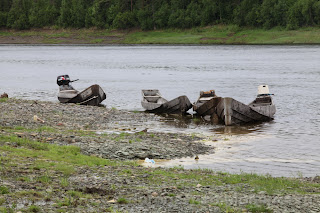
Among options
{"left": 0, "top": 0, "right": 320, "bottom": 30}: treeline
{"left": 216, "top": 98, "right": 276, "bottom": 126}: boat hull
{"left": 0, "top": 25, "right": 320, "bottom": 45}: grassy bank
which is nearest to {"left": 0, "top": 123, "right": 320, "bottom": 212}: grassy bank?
{"left": 216, "top": 98, "right": 276, "bottom": 126}: boat hull

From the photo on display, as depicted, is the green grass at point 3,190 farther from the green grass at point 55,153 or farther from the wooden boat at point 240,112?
the wooden boat at point 240,112

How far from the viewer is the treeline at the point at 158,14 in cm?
12794

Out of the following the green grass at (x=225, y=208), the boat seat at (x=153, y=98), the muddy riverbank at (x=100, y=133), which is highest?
the green grass at (x=225, y=208)

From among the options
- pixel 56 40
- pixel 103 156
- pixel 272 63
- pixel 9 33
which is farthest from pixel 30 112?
pixel 9 33

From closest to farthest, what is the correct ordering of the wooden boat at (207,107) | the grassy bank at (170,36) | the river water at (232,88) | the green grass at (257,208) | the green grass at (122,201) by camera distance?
the green grass at (257,208) < the green grass at (122,201) < the river water at (232,88) < the wooden boat at (207,107) < the grassy bank at (170,36)

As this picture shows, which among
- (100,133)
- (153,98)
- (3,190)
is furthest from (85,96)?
(3,190)

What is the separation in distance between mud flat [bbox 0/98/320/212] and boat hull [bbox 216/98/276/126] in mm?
7962

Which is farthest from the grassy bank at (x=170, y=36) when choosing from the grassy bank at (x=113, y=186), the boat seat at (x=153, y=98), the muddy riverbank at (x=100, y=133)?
the grassy bank at (x=113, y=186)

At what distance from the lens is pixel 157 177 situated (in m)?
15.4

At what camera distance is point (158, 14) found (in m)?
149

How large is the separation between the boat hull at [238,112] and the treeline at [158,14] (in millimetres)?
93816

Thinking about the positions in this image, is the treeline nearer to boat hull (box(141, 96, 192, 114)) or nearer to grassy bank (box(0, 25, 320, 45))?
grassy bank (box(0, 25, 320, 45))

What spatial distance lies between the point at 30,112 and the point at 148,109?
31.5 feet

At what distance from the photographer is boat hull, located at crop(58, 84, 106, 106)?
127 ft
